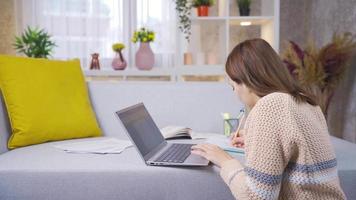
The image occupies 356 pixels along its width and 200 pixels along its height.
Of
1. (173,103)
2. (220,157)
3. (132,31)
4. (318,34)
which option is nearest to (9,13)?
(132,31)

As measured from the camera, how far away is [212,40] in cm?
398

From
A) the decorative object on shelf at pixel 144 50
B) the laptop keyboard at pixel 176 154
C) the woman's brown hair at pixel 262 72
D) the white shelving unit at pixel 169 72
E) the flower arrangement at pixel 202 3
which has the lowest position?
the laptop keyboard at pixel 176 154

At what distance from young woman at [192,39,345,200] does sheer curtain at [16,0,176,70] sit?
318 cm

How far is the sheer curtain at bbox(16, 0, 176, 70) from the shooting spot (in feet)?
13.3

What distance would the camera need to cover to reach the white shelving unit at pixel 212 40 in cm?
361

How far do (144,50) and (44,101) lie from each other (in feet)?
6.57

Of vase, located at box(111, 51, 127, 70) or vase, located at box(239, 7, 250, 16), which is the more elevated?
vase, located at box(239, 7, 250, 16)

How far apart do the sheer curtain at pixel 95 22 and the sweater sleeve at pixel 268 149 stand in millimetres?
3267

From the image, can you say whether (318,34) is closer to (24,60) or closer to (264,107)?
(24,60)

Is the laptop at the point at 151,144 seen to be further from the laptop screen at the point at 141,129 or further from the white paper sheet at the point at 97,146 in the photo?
the white paper sheet at the point at 97,146

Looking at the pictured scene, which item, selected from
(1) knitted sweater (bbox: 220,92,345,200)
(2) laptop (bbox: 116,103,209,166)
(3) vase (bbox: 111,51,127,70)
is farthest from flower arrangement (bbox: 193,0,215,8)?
(1) knitted sweater (bbox: 220,92,345,200)

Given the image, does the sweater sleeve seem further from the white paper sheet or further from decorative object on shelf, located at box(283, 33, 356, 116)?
decorative object on shelf, located at box(283, 33, 356, 116)

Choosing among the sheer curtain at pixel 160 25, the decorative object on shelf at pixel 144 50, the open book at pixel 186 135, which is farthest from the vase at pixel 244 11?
the open book at pixel 186 135

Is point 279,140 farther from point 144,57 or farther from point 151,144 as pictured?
point 144,57
